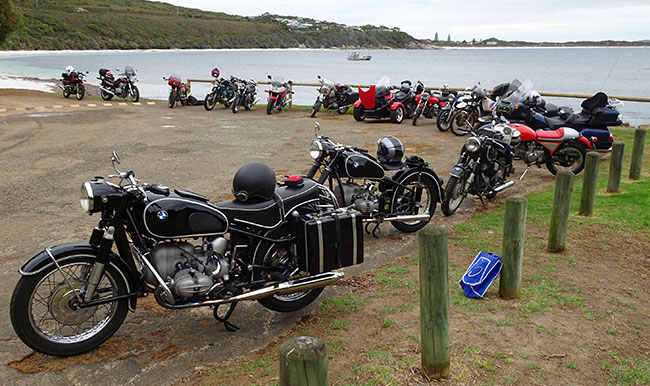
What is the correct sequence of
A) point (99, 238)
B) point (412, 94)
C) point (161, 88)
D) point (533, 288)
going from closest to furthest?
point (99, 238) → point (533, 288) → point (412, 94) → point (161, 88)

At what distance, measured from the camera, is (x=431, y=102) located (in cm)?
1573

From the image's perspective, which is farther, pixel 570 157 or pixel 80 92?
pixel 80 92

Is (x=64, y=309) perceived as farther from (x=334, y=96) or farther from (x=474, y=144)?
(x=334, y=96)

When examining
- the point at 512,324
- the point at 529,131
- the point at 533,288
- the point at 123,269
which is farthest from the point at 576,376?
the point at 529,131

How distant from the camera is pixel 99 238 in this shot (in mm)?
3551

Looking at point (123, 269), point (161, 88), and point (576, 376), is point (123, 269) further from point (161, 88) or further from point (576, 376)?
point (161, 88)

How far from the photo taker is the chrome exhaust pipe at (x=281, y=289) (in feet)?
12.0

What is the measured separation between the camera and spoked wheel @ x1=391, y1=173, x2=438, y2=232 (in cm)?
606

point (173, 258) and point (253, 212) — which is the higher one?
point (253, 212)

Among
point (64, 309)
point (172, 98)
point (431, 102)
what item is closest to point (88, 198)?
point (64, 309)

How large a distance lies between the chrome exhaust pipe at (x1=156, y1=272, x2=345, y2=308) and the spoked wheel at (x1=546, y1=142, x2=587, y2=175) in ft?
20.3

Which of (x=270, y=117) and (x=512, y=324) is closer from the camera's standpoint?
(x=512, y=324)

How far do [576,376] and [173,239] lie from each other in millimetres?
2757

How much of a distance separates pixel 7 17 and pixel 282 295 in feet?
97.1
